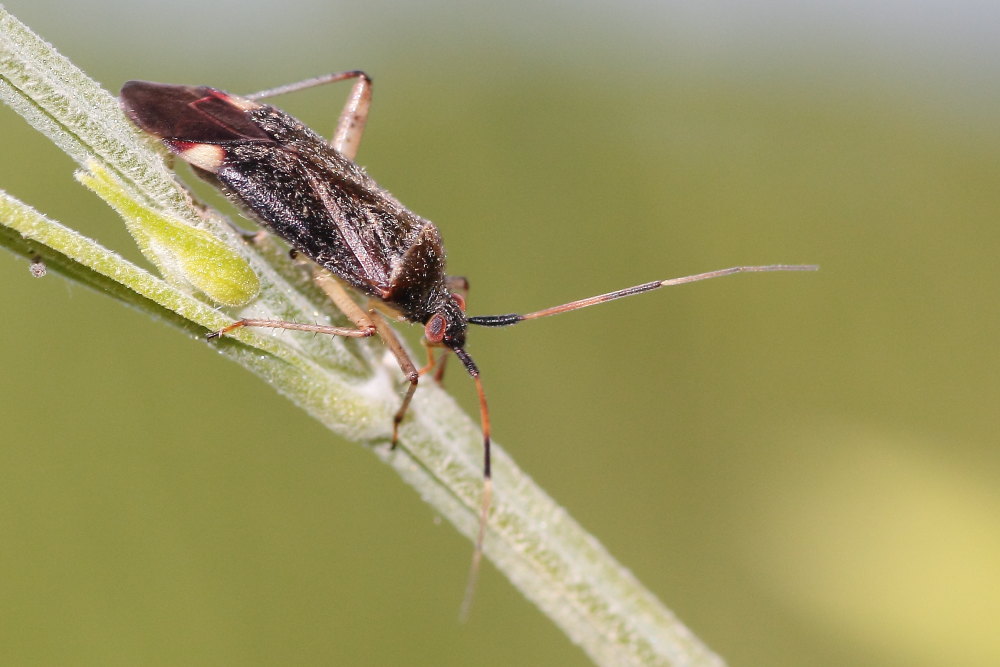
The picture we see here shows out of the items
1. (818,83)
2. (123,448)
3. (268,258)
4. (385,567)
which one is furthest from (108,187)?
(818,83)

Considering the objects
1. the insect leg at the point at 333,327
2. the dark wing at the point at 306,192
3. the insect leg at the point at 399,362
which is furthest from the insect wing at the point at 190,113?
the insect leg at the point at 399,362

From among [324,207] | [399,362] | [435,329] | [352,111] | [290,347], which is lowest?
[290,347]

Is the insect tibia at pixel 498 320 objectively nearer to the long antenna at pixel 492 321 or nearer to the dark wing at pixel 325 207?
the long antenna at pixel 492 321

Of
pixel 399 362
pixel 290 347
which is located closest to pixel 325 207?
pixel 399 362

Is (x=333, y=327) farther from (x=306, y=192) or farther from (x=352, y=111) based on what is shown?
(x=352, y=111)

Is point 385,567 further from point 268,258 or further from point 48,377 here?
point 268,258

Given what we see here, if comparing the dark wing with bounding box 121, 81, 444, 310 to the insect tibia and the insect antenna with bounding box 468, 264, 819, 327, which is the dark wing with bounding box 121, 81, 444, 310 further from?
the insect antenna with bounding box 468, 264, 819, 327

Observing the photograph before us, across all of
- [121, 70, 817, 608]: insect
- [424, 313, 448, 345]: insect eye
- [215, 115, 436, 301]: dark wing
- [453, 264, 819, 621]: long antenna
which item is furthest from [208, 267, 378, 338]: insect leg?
[453, 264, 819, 621]: long antenna
